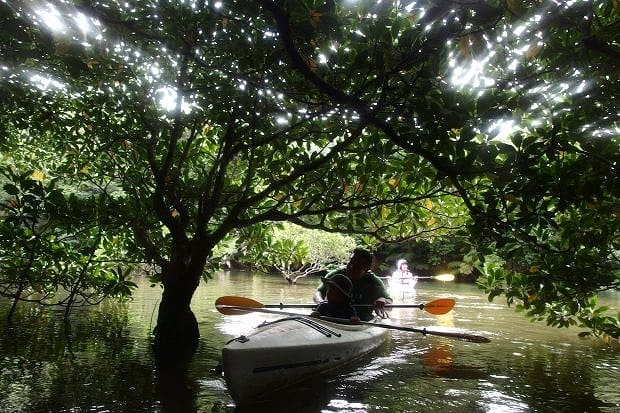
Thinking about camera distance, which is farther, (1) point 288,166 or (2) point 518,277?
(1) point 288,166

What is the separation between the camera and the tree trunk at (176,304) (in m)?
5.69

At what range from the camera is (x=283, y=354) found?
13.5 feet

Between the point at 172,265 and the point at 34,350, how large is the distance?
1862 millimetres

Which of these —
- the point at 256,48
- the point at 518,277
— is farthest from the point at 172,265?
the point at 518,277

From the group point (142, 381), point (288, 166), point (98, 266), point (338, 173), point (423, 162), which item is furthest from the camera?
point (98, 266)

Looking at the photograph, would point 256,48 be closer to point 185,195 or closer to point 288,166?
point 288,166

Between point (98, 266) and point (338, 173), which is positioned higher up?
point (338, 173)

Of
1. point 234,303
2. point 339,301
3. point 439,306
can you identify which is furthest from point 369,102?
point 439,306

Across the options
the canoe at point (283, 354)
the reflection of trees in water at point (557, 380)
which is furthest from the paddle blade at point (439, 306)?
the canoe at point (283, 354)

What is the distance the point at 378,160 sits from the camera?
4.50m

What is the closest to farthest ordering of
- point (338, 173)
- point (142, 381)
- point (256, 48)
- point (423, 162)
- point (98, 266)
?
point (256, 48), point (423, 162), point (142, 381), point (338, 173), point (98, 266)

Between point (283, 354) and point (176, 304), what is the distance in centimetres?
217

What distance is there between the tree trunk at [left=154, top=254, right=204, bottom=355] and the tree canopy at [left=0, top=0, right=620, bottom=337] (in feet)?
0.11

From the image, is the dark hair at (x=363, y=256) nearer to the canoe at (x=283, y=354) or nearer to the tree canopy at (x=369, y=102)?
the tree canopy at (x=369, y=102)
